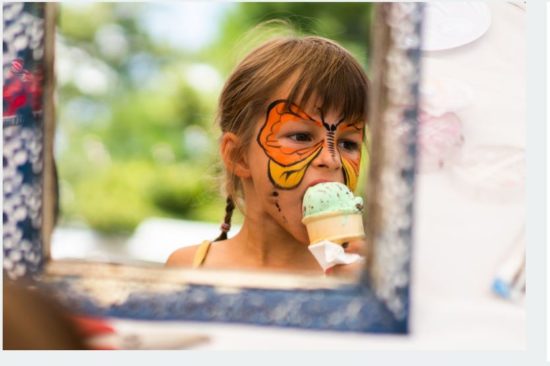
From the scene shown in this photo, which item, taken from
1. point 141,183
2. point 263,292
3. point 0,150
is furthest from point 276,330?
point 141,183

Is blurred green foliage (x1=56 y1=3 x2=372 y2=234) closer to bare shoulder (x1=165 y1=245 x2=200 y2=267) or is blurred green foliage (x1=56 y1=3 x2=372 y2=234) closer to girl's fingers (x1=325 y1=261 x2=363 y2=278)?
bare shoulder (x1=165 y1=245 x2=200 y2=267)

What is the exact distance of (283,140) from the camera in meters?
1.98

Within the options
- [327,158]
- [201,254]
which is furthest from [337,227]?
[201,254]

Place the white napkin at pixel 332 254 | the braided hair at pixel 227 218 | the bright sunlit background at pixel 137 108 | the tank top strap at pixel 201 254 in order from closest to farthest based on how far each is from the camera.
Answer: the white napkin at pixel 332 254
the tank top strap at pixel 201 254
the braided hair at pixel 227 218
the bright sunlit background at pixel 137 108

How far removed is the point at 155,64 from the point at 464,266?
2.40 meters

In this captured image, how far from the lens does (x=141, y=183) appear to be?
3.64 m

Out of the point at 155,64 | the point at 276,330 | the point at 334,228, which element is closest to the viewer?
the point at 276,330

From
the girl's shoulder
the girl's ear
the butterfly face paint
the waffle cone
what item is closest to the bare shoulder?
the girl's shoulder

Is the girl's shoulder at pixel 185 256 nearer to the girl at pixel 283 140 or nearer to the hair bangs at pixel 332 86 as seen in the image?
the girl at pixel 283 140

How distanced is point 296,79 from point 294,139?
0.60ft

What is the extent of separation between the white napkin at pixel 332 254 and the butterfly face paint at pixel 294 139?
27 centimetres

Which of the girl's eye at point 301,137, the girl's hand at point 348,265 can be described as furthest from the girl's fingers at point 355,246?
the girl's eye at point 301,137

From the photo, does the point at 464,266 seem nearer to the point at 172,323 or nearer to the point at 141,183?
the point at 172,323

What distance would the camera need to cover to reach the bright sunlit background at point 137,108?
343 cm
